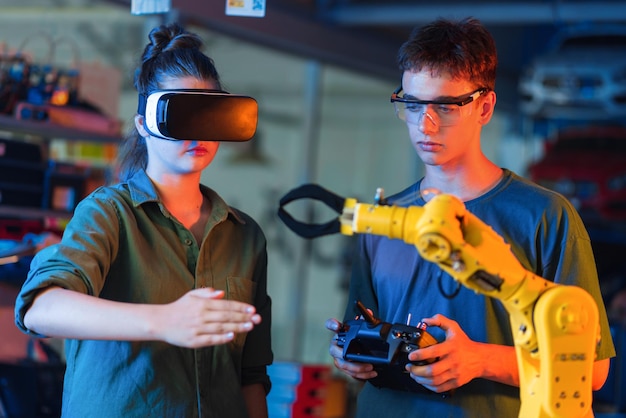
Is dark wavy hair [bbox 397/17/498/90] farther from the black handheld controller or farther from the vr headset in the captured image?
the black handheld controller

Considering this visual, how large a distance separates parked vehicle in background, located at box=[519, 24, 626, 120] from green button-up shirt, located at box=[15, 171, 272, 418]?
6.59 metres

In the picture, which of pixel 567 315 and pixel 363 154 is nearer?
pixel 567 315

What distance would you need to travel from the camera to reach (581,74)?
841 centimetres

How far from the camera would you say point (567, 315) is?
69.2 inches

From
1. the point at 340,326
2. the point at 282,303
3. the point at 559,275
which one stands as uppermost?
the point at 559,275

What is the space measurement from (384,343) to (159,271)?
1.72 ft

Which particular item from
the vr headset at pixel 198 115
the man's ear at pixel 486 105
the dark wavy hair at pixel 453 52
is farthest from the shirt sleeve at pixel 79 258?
the man's ear at pixel 486 105

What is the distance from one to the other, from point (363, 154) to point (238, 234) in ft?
29.6

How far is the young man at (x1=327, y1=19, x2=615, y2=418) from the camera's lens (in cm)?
224

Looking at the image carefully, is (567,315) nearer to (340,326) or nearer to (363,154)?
(340,326)

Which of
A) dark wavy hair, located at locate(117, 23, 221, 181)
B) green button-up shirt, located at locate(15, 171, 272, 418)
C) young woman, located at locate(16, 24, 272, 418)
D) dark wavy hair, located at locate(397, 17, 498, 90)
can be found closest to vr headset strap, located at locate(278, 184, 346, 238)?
young woman, located at locate(16, 24, 272, 418)

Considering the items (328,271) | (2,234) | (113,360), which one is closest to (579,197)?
(328,271)

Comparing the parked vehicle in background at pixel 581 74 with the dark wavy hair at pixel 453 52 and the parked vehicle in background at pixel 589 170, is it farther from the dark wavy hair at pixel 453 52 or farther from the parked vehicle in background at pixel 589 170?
the dark wavy hair at pixel 453 52

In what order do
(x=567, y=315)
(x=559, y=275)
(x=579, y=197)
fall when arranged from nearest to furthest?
(x=567, y=315), (x=559, y=275), (x=579, y=197)
